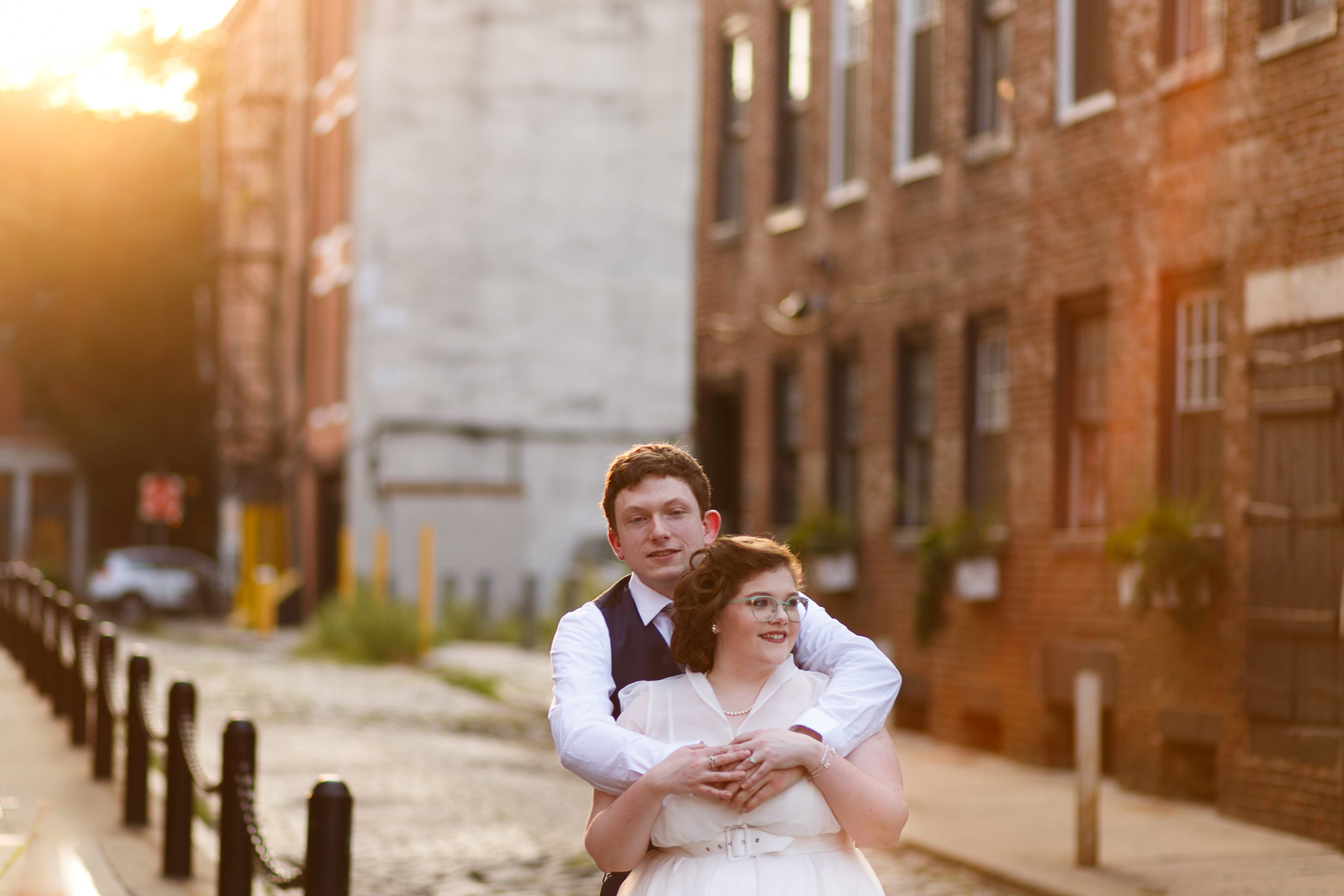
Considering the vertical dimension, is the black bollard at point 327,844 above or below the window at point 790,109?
below

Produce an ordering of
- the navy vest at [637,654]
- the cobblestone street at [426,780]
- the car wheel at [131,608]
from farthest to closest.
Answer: the car wheel at [131,608] → the cobblestone street at [426,780] → the navy vest at [637,654]

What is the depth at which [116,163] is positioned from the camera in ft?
174

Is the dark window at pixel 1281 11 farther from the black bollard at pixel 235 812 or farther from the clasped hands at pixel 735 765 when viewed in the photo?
the clasped hands at pixel 735 765

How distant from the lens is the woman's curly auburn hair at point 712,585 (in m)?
4.11

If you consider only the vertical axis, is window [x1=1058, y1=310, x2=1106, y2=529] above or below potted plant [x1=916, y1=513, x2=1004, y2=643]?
above

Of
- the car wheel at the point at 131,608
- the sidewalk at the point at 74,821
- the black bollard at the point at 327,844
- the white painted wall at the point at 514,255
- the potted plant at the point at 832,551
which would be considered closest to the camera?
the black bollard at the point at 327,844

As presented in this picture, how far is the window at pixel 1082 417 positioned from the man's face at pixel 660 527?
1094cm

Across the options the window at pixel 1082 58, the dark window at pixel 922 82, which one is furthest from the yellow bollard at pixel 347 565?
the window at pixel 1082 58

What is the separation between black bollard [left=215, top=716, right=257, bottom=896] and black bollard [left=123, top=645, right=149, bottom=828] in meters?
Answer: 3.14

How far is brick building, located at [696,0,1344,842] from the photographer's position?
1200 cm

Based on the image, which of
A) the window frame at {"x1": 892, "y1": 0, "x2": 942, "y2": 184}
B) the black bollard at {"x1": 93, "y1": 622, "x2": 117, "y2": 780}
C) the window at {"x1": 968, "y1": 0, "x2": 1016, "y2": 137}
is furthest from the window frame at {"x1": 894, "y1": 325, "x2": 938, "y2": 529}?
the black bollard at {"x1": 93, "y1": 622, "x2": 117, "y2": 780}

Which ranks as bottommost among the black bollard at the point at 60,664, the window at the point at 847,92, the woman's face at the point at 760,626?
the black bollard at the point at 60,664

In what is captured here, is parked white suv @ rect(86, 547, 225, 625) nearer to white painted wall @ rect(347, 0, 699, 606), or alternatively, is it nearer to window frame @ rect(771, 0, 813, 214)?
white painted wall @ rect(347, 0, 699, 606)

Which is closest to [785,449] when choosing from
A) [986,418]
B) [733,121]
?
[733,121]
